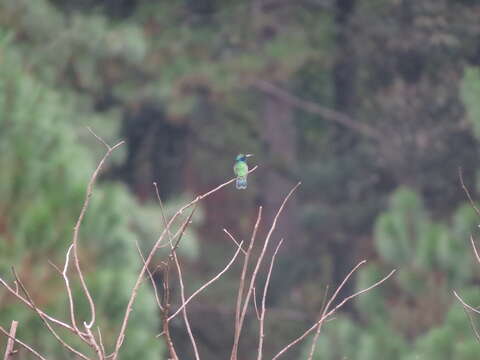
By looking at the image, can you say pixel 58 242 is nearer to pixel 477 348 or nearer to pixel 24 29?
pixel 477 348

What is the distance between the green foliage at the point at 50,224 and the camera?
6.06 m

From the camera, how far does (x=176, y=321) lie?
11375 mm

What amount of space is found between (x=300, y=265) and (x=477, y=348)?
6.41 meters

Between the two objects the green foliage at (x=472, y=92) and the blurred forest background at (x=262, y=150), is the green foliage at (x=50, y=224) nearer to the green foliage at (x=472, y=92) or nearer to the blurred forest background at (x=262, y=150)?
the blurred forest background at (x=262, y=150)

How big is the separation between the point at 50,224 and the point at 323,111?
6.24 meters

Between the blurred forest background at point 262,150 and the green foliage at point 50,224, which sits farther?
the blurred forest background at point 262,150

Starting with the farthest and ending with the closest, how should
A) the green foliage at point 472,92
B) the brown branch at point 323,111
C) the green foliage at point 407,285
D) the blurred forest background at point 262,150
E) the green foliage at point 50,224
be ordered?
the brown branch at point 323,111
the green foliage at point 407,285
the green foliage at point 472,92
the blurred forest background at point 262,150
the green foliage at point 50,224

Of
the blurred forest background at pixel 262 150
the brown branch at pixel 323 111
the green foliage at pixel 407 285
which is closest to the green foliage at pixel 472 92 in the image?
the blurred forest background at pixel 262 150

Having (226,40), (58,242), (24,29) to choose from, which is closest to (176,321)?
(226,40)

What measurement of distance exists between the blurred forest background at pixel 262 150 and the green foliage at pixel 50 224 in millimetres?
12

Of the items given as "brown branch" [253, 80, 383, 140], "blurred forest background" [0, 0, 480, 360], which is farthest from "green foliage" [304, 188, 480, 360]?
"brown branch" [253, 80, 383, 140]

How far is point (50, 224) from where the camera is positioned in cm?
606

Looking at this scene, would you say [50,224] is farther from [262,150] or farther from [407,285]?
[262,150]

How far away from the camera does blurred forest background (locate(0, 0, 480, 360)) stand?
6.67m
